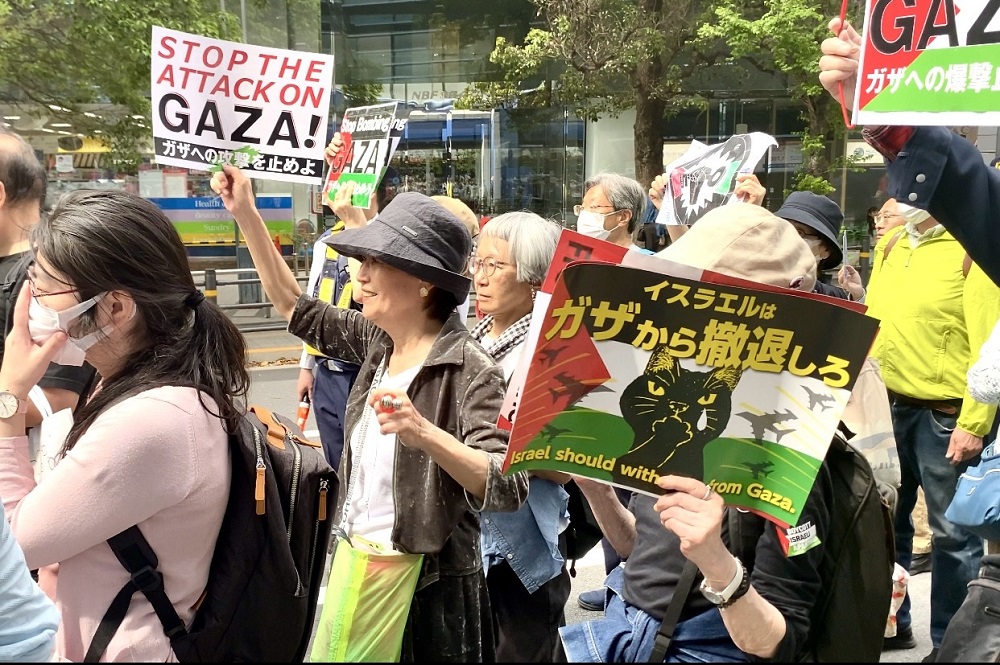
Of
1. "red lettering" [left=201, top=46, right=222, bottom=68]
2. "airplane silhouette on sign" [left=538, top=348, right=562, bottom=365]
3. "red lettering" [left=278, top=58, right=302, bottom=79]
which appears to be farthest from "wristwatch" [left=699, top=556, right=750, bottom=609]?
"red lettering" [left=201, top=46, right=222, bottom=68]

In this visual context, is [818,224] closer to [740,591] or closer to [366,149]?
[366,149]

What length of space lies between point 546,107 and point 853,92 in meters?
11.0

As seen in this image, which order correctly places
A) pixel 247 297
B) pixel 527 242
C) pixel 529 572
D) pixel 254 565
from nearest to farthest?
pixel 254 565, pixel 529 572, pixel 527 242, pixel 247 297

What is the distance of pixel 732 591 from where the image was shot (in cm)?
156

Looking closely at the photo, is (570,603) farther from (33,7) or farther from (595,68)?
(33,7)

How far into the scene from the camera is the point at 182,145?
4.22 m

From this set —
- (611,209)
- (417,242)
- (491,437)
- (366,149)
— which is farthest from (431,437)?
(366,149)

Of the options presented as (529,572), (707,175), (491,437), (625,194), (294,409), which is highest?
(707,175)

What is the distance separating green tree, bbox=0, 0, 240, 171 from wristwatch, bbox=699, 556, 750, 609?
1162 cm

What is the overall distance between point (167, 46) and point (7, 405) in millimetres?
2712

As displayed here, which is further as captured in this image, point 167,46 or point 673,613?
point 167,46

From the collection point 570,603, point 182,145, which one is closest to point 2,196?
point 182,145

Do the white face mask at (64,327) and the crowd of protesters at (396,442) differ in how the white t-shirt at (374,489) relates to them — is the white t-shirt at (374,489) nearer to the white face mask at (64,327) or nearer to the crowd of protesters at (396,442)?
the crowd of protesters at (396,442)

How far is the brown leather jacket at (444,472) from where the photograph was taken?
2.25 metres
